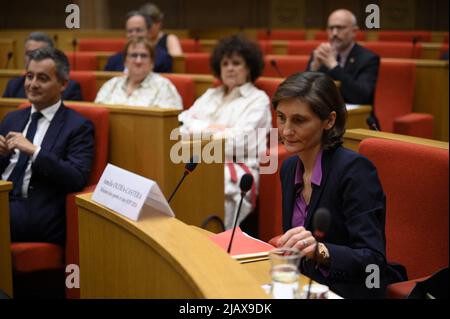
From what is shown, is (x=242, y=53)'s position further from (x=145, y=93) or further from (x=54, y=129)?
(x=54, y=129)

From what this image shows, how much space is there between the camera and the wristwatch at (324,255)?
4.96 feet

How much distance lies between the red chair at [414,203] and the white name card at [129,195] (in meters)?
0.60

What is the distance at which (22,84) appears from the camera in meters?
3.68

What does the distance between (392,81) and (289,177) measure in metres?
2.36

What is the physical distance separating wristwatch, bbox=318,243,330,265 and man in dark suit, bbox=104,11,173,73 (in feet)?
10.3

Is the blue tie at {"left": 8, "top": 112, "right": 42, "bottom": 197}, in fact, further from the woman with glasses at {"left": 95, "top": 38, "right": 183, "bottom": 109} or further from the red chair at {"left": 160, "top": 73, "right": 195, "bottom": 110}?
the red chair at {"left": 160, "top": 73, "right": 195, "bottom": 110}

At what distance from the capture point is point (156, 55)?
184 inches

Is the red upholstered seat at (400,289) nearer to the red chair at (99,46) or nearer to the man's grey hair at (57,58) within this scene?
the man's grey hair at (57,58)

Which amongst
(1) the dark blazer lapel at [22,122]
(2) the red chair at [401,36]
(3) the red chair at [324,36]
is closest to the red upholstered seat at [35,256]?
(1) the dark blazer lapel at [22,122]

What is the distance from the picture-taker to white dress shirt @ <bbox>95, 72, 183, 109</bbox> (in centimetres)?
359

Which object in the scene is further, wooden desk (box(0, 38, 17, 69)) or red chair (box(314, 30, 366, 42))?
red chair (box(314, 30, 366, 42))

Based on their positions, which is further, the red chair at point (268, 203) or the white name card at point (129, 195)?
the red chair at point (268, 203)

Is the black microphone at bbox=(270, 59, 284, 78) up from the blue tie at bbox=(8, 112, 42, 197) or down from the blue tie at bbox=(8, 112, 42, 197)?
up

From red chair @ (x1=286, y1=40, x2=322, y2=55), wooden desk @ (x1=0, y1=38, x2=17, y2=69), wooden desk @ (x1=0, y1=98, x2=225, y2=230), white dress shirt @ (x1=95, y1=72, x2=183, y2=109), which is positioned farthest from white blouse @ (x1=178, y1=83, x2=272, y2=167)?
red chair @ (x1=286, y1=40, x2=322, y2=55)
